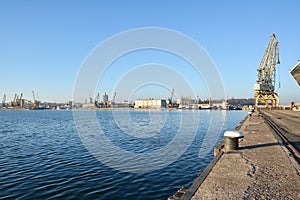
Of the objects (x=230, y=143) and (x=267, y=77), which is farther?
(x=267, y=77)

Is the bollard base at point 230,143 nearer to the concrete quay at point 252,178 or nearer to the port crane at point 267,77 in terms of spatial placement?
the concrete quay at point 252,178

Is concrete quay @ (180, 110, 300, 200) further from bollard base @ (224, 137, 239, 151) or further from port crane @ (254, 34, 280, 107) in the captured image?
port crane @ (254, 34, 280, 107)

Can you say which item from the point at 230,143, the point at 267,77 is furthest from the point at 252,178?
the point at 267,77

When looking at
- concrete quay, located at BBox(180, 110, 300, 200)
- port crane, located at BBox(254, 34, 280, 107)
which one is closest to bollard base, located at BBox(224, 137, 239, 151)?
concrete quay, located at BBox(180, 110, 300, 200)

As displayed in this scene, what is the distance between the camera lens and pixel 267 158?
9.01 meters

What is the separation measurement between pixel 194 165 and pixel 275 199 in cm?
820

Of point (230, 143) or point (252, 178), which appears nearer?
point (252, 178)

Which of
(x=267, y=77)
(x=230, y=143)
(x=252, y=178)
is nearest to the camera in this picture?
(x=252, y=178)

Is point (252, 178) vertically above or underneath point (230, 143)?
underneath

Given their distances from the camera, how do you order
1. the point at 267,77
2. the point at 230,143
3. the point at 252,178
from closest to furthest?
the point at 252,178, the point at 230,143, the point at 267,77

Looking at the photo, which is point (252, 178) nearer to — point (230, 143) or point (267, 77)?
point (230, 143)

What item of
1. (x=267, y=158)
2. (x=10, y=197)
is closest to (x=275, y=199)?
(x=267, y=158)

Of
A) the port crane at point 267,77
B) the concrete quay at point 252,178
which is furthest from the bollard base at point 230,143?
the port crane at point 267,77

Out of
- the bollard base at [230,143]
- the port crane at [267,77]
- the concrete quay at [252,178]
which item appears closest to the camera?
the concrete quay at [252,178]
